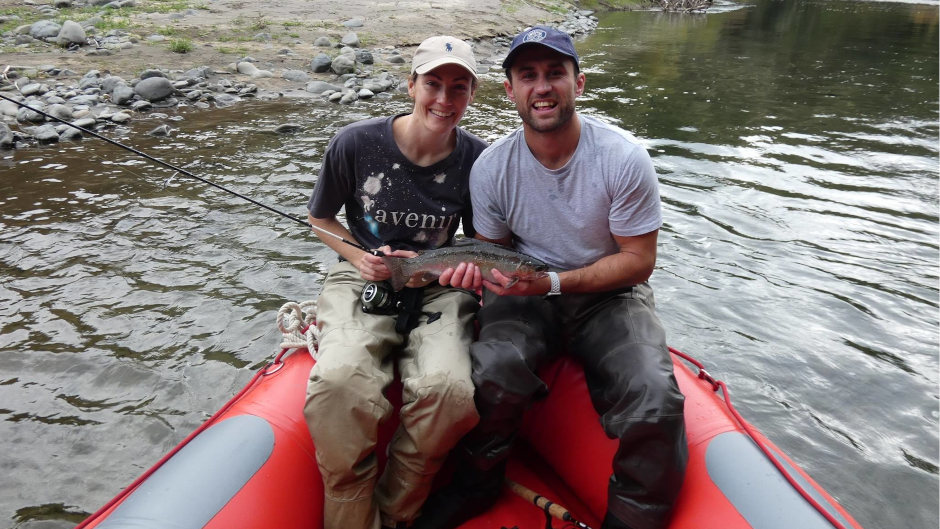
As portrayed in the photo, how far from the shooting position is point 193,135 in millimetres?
12125

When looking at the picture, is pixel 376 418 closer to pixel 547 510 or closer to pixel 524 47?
pixel 547 510

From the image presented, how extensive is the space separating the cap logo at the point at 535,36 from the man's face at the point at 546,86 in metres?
0.05

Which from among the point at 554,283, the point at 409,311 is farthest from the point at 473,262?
the point at 409,311

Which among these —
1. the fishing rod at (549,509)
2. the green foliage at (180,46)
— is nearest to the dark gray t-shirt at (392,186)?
the fishing rod at (549,509)

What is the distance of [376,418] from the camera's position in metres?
3.10

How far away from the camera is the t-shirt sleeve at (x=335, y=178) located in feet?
13.2

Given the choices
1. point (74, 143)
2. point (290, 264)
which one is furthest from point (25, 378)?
point (74, 143)

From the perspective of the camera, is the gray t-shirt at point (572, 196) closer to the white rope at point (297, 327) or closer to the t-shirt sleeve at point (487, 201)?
the t-shirt sleeve at point (487, 201)

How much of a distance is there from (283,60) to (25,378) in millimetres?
14349

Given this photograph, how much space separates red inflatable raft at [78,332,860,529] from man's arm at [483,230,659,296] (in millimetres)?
538

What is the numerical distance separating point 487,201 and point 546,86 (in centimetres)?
76

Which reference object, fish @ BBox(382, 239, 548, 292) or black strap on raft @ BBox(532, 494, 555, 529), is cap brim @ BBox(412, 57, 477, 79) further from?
black strap on raft @ BBox(532, 494, 555, 529)

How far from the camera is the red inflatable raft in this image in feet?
9.18

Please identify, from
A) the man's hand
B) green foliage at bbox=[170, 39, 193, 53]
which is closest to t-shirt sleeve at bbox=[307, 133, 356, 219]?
the man's hand
